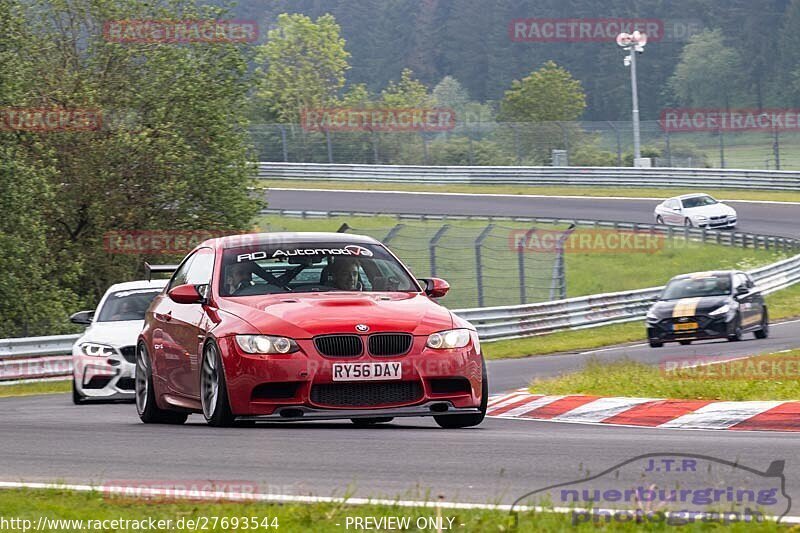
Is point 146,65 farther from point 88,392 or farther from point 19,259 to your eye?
point 88,392

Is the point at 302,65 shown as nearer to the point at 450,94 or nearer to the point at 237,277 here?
the point at 450,94

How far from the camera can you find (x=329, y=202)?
55.7m

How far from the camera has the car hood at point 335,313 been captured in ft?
30.8

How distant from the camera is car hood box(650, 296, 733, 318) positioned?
80.1 feet

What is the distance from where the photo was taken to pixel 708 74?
116 meters

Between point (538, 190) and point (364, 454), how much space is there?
52237 millimetres

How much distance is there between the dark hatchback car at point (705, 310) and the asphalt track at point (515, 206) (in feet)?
67.8

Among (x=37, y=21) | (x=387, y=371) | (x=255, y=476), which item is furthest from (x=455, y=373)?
(x=37, y=21)

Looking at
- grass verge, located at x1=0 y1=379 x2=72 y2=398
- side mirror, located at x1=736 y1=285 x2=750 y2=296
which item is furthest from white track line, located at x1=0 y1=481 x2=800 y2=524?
side mirror, located at x1=736 y1=285 x2=750 y2=296

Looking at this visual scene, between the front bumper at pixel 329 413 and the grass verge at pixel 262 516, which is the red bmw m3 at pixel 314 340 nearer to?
the front bumper at pixel 329 413

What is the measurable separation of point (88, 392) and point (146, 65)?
16.1 metres

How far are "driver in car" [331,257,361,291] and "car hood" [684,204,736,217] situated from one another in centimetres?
3807

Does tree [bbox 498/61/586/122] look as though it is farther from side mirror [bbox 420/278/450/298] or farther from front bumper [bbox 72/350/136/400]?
side mirror [bbox 420/278/450/298]

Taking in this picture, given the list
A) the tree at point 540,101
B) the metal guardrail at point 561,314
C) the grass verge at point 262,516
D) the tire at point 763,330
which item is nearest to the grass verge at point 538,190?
the metal guardrail at point 561,314
